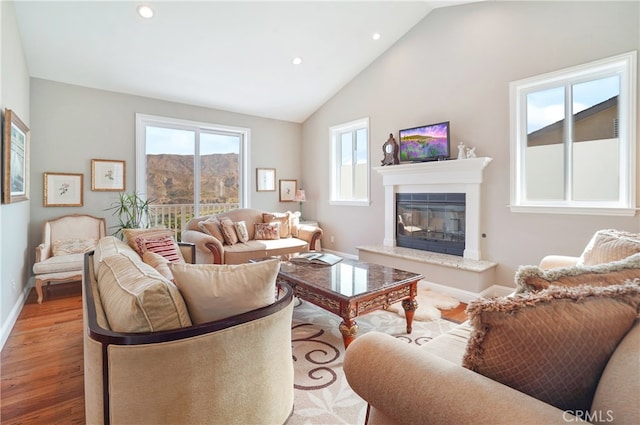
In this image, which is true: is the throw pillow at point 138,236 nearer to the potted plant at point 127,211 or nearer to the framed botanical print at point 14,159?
the framed botanical print at point 14,159

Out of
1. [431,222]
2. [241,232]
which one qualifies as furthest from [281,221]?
[431,222]

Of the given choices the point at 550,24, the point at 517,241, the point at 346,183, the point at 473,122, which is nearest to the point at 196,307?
the point at 517,241

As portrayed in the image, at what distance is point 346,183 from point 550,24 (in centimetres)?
347

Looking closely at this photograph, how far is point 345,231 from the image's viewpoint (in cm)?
561

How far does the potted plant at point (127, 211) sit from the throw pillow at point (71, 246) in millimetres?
461

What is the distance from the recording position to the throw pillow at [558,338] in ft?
2.68

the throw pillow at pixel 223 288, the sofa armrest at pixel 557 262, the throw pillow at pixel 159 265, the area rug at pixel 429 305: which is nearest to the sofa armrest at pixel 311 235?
the area rug at pixel 429 305

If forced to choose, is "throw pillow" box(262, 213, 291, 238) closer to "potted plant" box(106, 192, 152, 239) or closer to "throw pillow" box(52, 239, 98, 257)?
"potted plant" box(106, 192, 152, 239)

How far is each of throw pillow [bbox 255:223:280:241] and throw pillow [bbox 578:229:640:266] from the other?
3.88 m

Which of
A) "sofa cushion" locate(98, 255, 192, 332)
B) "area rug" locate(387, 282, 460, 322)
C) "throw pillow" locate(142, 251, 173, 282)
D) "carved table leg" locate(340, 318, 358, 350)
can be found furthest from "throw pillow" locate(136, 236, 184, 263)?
"area rug" locate(387, 282, 460, 322)

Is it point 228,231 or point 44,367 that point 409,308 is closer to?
point 44,367

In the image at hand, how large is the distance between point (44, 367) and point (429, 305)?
3.27 metres

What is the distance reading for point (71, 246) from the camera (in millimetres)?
3854

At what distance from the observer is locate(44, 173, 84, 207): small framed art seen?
3979 millimetres
